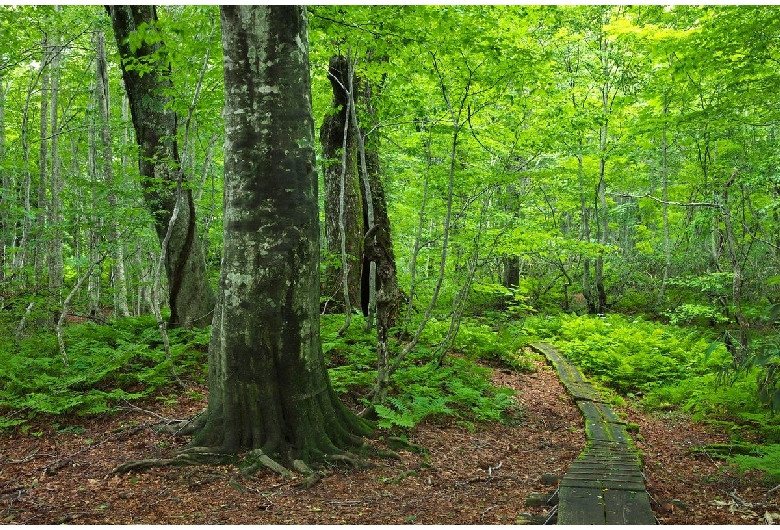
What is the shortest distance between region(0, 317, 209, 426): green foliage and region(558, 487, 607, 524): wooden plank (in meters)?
4.82

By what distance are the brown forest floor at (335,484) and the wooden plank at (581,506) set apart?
0.22 m

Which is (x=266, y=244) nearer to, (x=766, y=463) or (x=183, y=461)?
(x=183, y=461)

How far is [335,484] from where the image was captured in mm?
4328

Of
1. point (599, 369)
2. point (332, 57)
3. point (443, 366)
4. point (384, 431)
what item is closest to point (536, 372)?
point (599, 369)

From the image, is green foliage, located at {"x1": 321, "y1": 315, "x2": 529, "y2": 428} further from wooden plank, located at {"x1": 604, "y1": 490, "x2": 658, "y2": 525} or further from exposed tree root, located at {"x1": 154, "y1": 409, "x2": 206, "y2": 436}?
wooden plank, located at {"x1": 604, "y1": 490, "x2": 658, "y2": 525}

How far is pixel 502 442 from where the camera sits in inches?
247

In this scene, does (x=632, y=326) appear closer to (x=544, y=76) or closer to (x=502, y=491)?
(x=544, y=76)

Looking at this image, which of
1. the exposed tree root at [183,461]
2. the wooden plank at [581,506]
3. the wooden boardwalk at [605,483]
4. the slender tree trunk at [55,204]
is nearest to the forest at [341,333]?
the exposed tree root at [183,461]

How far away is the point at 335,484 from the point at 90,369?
4344 mm

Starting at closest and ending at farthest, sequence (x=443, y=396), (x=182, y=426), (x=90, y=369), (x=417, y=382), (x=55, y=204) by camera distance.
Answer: (x=182, y=426)
(x=90, y=369)
(x=443, y=396)
(x=417, y=382)
(x=55, y=204)

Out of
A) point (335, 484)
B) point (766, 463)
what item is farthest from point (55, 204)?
point (766, 463)

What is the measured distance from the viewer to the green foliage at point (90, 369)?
5906 mm

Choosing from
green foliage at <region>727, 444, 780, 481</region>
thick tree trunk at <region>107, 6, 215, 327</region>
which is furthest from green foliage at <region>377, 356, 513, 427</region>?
thick tree trunk at <region>107, 6, 215, 327</region>

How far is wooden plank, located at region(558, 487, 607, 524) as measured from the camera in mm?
3730
